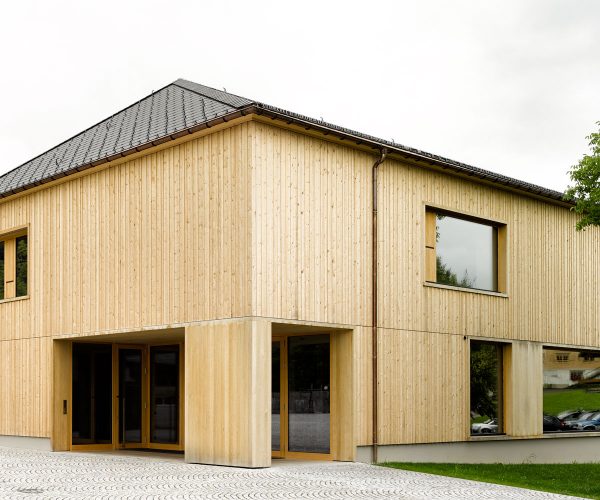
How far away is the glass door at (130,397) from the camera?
22344 millimetres

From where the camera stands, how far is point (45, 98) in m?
29.4

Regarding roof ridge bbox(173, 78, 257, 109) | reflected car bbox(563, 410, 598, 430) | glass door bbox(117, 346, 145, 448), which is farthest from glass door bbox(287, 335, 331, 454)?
reflected car bbox(563, 410, 598, 430)

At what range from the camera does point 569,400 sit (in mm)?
24125

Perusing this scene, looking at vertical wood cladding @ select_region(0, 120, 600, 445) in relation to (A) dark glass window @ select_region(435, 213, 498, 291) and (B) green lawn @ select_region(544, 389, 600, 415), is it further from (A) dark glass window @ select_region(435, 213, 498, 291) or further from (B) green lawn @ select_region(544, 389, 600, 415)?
(B) green lawn @ select_region(544, 389, 600, 415)

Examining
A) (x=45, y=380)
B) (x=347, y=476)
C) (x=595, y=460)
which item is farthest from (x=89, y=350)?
(x=595, y=460)

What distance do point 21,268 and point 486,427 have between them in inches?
436

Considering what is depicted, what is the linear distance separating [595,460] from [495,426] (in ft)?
14.4

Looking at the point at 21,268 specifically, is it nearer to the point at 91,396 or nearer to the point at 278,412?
the point at 91,396

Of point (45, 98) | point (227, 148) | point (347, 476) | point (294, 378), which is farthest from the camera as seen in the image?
point (45, 98)

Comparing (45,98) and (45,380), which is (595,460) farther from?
(45,98)

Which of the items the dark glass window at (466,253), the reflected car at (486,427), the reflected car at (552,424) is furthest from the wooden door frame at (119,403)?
the reflected car at (552,424)

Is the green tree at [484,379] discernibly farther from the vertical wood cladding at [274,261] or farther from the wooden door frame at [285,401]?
the wooden door frame at [285,401]

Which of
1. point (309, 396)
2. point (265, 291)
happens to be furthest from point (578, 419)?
point (265, 291)

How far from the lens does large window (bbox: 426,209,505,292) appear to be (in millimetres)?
A: 20641
